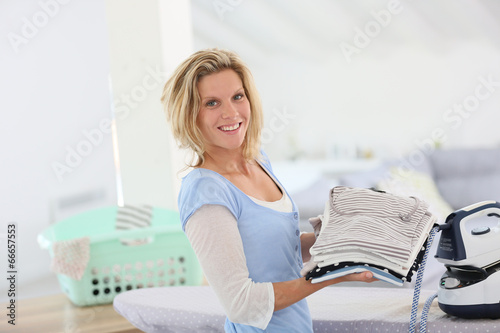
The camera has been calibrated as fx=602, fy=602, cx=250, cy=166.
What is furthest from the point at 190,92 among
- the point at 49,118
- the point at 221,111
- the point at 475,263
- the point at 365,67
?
the point at 365,67

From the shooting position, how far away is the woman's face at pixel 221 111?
1.25 meters

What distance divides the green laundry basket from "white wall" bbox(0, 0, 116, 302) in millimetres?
462

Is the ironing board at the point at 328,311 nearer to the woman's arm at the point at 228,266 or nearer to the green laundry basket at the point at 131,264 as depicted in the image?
the woman's arm at the point at 228,266

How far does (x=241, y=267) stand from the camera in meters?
1.14

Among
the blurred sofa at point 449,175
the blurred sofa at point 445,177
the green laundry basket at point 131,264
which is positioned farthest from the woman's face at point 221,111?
the blurred sofa at point 449,175

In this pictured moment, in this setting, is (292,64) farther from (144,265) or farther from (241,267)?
(241,267)

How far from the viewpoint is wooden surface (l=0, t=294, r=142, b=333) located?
107 inches

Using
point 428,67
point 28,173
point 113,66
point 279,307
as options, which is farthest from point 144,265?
point 428,67

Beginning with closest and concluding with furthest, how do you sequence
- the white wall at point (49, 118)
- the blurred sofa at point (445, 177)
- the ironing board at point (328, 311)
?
the ironing board at point (328, 311) → the white wall at point (49, 118) → the blurred sofa at point (445, 177)

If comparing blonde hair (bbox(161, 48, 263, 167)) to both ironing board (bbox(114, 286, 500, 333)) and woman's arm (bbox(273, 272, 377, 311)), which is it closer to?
woman's arm (bbox(273, 272, 377, 311))

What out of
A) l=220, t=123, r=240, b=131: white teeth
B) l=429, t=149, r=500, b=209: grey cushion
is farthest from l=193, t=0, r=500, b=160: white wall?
l=220, t=123, r=240, b=131: white teeth

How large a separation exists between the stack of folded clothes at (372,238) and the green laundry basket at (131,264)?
198cm

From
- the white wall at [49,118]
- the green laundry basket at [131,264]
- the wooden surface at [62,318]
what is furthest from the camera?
the white wall at [49,118]

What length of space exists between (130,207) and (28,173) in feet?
2.14
